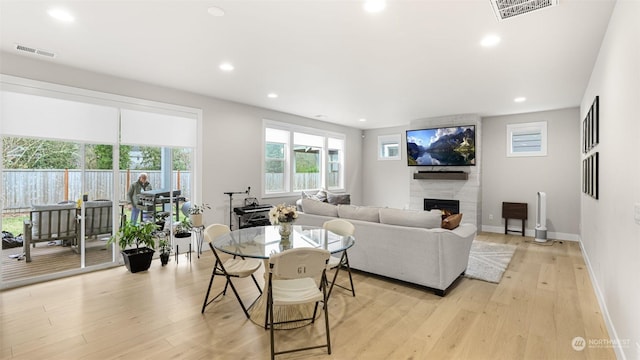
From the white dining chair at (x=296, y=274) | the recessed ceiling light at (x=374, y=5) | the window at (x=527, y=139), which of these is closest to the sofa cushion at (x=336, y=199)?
the window at (x=527, y=139)

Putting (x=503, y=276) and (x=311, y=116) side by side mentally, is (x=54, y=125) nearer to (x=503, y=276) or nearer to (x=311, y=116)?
(x=311, y=116)

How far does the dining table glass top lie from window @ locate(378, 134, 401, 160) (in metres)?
5.79

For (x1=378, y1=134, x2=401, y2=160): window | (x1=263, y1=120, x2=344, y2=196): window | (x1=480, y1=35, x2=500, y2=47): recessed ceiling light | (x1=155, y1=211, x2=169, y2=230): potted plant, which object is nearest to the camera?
(x1=480, y1=35, x2=500, y2=47): recessed ceiling light

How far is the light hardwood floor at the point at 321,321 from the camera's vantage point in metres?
2.29

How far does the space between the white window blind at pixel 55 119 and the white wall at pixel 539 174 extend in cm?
746

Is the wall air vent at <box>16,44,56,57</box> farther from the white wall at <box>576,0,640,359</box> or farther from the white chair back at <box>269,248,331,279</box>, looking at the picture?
the white wall at <box>576,0,640,359</box>

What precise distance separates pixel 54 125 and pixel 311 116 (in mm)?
4677

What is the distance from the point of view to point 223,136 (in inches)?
217

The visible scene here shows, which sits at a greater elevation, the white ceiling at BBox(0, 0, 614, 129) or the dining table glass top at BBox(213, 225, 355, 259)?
the white ceiling at BBox(0, 0, 614, 129)

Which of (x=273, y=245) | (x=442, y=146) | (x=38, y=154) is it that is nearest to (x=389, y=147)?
(x=442, y=146)

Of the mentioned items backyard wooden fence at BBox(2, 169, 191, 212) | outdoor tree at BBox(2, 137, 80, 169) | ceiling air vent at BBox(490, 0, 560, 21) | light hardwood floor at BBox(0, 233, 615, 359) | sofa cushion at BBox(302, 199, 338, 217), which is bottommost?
light hardwood floor at BBox(0, 233, 615, 359)

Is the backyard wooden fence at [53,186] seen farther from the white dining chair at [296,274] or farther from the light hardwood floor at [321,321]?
the white dining chair at [296,274]

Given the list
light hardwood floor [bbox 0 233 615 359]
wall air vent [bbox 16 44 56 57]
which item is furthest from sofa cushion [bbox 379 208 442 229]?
wall air vent [bbox 16 44 56 57]

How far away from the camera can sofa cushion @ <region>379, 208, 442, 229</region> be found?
11.2 feet
